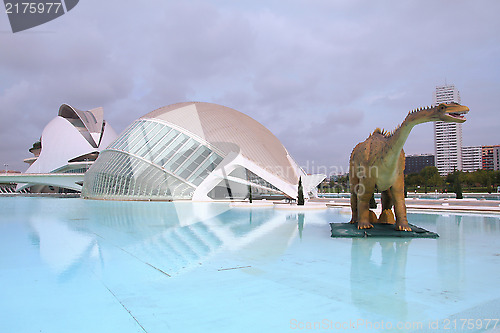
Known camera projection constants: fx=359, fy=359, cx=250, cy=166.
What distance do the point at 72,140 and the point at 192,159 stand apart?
44.0 m

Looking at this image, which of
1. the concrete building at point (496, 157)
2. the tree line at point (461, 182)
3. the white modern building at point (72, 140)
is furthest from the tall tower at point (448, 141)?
the white modern building at point (72, 140)

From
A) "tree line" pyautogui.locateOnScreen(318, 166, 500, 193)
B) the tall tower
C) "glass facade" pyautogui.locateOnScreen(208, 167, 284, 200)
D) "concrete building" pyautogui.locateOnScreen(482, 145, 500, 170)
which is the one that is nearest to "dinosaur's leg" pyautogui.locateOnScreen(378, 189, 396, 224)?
"glass facade" pyautogui.locateOnScreen(208, 167, 284, 200)

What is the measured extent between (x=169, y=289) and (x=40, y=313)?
161 cm

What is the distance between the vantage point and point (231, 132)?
3219cm

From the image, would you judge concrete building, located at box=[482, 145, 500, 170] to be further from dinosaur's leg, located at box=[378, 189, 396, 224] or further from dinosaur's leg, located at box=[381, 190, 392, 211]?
dinosaur's leg, located at box=[381, 190, 392, 211]

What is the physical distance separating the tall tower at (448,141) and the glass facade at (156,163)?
157242 mm

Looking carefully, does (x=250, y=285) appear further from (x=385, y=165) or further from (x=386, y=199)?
(x=386, y=199)

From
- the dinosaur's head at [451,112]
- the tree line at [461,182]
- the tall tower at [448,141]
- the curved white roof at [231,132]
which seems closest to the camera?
the dinosaur's head at [451,112]

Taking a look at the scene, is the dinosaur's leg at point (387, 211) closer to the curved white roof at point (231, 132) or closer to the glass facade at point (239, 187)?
the glass facade at point (239, 187)

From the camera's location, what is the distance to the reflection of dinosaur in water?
14.3 feet

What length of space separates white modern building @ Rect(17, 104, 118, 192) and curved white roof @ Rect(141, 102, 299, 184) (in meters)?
33.4

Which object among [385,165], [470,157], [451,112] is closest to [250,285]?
[451,112]

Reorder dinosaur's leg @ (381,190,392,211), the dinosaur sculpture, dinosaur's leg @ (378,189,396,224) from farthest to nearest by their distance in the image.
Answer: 1. dinosaur's leg @ (378,189,396,224)
2. dinosaur's leg @ (381,190,392,211)
3. the dinosaur sculpture

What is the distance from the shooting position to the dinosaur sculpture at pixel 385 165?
8719 millimetres
